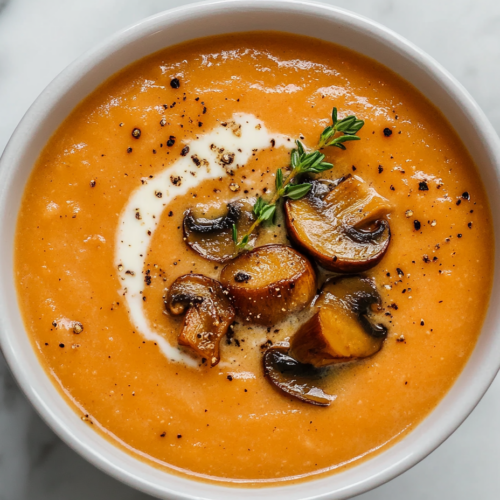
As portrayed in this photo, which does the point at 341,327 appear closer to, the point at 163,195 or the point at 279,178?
the point at 279,178

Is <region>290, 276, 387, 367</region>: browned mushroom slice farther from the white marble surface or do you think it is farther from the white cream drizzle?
the white marble surface

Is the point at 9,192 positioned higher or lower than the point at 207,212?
lower

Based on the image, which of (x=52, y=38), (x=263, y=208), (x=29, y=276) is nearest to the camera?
(x=263, y=208)

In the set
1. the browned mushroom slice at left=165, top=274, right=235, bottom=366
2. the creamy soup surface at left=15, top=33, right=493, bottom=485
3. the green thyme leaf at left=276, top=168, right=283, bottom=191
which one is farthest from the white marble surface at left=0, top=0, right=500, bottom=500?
the green thyme leaf at left=276, top=168, right=283, bottom=191

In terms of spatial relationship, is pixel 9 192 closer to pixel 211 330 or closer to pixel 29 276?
pixel 29 276

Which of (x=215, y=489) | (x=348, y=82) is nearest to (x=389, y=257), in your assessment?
(x=348, y=82)

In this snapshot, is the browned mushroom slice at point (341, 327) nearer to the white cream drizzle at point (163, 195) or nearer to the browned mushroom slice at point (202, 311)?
the browned mushroom slice at point (202, 311)
